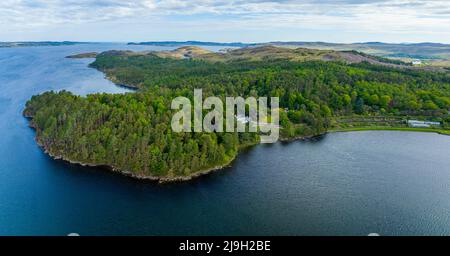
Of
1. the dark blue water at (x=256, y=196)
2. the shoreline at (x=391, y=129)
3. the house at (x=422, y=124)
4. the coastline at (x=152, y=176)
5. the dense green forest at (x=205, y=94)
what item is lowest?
the dark blue water at (x=256, y=196)

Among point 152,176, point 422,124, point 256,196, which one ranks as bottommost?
point 256,196

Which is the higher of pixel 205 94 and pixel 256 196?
pixel 205 94

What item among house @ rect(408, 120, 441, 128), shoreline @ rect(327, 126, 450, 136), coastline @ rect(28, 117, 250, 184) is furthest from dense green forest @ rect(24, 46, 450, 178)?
shoreline @ rect(327, 126, 450, 136)

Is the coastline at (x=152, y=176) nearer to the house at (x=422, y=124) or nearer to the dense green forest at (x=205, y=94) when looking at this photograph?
the dense green forest at (x=205, y=94)

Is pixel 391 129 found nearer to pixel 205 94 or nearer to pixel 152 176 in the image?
pixel 205 94

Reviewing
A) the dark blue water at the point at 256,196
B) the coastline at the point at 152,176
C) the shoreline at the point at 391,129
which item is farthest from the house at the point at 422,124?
the coastline at the point at 152,176

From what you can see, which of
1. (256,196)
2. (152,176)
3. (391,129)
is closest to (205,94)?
(152,176)
